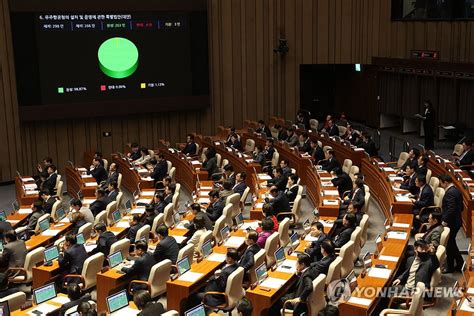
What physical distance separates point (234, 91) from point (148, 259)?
13.8 meters

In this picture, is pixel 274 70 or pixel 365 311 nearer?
pixel 365 311

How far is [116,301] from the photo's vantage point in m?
8.62

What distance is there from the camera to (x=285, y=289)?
369 inches

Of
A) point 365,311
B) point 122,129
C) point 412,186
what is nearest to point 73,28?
point 122,129

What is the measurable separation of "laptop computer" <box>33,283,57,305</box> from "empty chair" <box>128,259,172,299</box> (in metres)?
1.26

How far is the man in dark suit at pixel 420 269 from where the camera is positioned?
29.2ft

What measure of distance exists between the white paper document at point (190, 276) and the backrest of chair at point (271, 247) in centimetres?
129

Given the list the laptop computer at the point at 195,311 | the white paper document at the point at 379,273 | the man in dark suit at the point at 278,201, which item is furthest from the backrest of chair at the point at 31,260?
the white paper document at the point at 379,273

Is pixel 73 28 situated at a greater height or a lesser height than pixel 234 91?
greater

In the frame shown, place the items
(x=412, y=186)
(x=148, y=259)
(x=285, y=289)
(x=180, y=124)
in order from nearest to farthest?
(x=285, y=289) < (x=148, y=259) < (x=412, y=186) < (x=180, y=124)

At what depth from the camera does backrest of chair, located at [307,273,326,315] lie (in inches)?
332

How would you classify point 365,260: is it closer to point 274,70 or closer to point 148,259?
point 148,259

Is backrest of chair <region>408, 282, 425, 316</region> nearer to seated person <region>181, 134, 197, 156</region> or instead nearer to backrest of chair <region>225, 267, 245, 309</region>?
backrest of chair <region>225, 267, 245, 309</region>

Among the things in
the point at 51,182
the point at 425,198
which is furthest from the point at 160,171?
the point at 425,198
